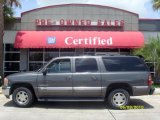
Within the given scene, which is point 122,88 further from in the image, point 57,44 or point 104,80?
point 57,44

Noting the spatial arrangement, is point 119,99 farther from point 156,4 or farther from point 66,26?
point 66,26

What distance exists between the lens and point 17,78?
13234 millimetres

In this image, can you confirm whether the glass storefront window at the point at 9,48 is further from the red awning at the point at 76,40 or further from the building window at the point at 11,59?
the red awning at the point at 76,40

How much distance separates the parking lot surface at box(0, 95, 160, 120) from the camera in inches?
450

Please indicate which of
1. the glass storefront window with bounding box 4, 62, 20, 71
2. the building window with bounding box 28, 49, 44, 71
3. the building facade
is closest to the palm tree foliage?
the building facade

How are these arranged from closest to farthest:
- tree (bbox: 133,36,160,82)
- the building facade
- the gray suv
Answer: the gray suv → tree (bbox: 133,36,160,82) → the building facade

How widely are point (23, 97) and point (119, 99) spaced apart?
3.48 metres

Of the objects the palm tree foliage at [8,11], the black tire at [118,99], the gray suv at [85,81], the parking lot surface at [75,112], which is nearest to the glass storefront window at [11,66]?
the palm tree foliage at [8,11]

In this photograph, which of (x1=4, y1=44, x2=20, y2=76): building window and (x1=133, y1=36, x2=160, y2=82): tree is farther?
(x1=4, y1=44, x2=20, y2=76): building window

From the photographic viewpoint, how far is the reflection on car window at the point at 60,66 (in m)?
13.2

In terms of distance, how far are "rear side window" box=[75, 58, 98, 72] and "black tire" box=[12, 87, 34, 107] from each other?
1958 mm

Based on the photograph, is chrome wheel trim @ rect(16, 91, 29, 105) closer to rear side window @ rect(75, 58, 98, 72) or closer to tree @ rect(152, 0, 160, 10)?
rear side window @ rect(75, 58, 98, 72)

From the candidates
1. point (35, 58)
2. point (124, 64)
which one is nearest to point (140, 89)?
point (124, 64)

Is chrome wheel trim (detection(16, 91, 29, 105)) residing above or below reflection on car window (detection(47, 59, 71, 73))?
below
